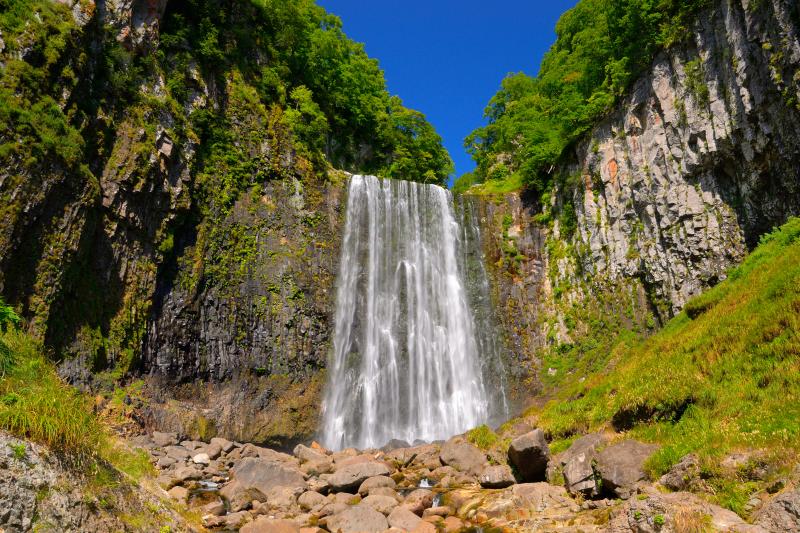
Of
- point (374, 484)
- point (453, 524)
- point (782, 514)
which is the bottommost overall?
point (453, 524)

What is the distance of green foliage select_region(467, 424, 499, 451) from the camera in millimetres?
14656

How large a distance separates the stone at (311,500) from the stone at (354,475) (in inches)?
26.3

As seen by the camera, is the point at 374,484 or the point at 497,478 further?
the point at 374,484

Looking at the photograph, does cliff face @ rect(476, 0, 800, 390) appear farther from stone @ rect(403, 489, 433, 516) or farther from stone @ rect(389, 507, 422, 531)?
stone @ rect(389, 507, 422, 531)

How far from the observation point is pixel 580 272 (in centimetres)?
2508

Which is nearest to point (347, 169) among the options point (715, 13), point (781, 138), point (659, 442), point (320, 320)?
point (320, 320)

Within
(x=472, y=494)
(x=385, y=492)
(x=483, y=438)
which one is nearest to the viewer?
(x=472, y=494)

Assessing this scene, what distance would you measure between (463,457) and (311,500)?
4.53 meters

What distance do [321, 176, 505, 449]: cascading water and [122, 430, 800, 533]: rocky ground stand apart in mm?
Result: 6500

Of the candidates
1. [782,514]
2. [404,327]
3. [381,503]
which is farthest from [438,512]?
[404,327]

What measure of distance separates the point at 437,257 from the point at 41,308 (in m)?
17.6

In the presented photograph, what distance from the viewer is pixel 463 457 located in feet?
45.1

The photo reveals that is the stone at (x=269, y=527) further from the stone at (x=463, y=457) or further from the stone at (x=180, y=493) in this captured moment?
the stone at (x=463, y=457)

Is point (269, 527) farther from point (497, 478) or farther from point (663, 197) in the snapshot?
point (663, 197)
